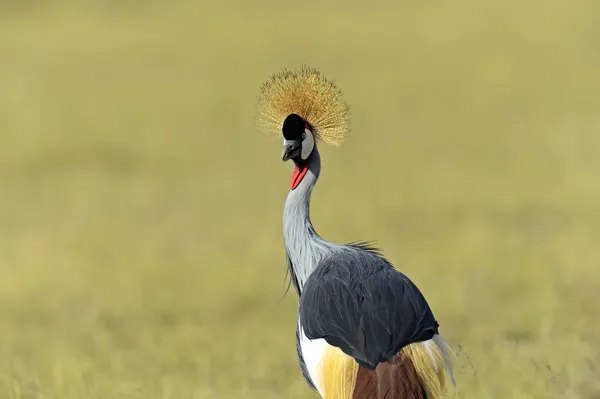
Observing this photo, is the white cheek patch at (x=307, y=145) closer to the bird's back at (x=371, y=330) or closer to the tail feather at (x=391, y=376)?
the bird's back at (x=371, y=330)

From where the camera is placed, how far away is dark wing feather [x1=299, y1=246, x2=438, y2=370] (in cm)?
389

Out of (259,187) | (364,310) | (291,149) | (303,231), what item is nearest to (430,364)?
(364,310)

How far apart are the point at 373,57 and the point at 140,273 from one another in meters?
9.45

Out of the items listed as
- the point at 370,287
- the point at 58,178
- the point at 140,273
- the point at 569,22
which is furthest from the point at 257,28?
the point at 370,287

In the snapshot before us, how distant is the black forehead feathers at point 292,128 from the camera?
4.59 metres

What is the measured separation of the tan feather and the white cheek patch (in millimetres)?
90

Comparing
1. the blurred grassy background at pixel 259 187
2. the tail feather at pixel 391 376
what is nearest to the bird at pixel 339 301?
the tail feather at pixel 391 376

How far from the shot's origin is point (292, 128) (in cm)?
459

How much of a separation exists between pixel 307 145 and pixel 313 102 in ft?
0.75

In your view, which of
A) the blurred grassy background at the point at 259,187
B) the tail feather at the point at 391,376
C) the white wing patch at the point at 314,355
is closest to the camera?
the tail feather at the point at 391,376

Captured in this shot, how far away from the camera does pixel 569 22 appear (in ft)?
59.3

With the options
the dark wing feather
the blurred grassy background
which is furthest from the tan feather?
the blurred grassy background

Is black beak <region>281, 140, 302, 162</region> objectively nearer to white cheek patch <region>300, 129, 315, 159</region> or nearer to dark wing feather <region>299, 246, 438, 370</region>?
white cheek patch <region>300, 129, 315, 159</region>

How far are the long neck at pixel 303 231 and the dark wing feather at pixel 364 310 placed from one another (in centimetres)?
17
